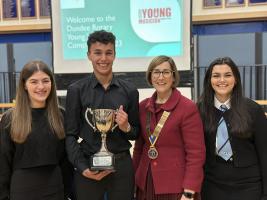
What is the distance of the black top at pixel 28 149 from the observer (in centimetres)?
184

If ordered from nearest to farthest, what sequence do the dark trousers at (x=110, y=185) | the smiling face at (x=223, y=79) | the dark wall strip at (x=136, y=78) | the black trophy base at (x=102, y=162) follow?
the black trophy base at (x=102, y=162) < the dark trousers at (x=110, y=185) < the smiling face at (x=223, y=79) < the dark wall strip at (x=136, y=78)

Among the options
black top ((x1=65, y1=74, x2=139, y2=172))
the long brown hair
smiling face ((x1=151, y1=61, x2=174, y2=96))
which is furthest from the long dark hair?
the long brown hair

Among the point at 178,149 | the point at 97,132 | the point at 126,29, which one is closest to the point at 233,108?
the point at 178,149

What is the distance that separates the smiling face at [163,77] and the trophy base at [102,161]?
0.42 meters

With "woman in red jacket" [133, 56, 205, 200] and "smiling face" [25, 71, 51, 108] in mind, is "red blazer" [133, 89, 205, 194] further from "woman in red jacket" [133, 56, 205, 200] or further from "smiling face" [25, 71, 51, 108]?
"smiling face" [25, 71, 51, 108]

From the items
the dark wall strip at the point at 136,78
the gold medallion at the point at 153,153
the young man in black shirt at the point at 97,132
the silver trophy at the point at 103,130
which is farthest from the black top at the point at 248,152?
the dark wall strip at the point at 136,78

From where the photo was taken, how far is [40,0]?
5.42m

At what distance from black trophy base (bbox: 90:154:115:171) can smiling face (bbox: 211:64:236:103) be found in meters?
0.67

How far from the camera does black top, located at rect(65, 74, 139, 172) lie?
182 centimetres

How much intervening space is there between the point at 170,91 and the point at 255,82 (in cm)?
346

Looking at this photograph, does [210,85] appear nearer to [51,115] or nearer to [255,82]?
[51,115]

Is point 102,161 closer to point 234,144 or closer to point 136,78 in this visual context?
point 234,144

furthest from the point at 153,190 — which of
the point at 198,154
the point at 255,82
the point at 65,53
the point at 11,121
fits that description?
the point at 255,82

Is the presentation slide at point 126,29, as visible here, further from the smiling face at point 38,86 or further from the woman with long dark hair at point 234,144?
the smiling face at point 38,86
